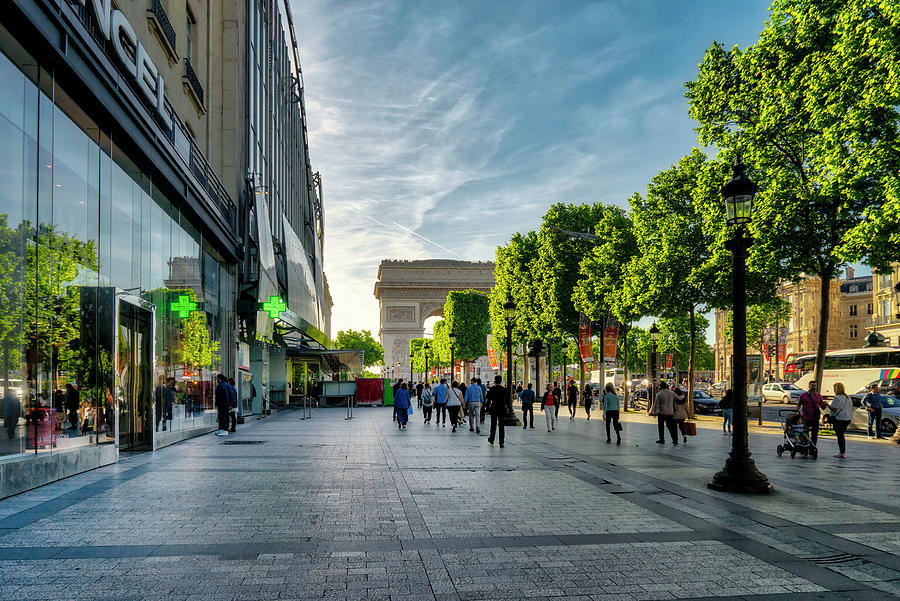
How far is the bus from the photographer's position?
37250 mm

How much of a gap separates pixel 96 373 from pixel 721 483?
10138 mm

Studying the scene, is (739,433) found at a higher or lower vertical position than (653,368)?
higher

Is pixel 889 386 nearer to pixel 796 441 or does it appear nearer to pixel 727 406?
pixel 727 406

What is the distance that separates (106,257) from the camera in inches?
527

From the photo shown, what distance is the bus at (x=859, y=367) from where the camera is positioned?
37.2 m

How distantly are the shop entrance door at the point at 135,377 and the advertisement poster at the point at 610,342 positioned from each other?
79.2 ft

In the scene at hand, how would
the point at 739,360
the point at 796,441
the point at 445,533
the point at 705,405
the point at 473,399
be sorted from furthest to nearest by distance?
1. the point at 705,405
2. the point at 473,399
3. the point at 796,441
4. the point at 739,360
5. the point at 445,533

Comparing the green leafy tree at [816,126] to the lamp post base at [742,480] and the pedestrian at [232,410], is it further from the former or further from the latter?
the pedestrian at [232,410]

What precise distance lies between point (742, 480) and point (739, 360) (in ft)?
6.62

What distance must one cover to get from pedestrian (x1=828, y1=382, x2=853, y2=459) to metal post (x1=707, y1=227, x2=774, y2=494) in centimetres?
606

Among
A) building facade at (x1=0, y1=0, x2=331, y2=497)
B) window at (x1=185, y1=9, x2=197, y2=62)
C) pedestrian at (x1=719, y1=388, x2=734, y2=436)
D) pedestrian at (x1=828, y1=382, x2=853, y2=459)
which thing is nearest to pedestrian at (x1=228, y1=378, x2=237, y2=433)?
building facade at (x1=0, y1=0, x2=331, y2=497)

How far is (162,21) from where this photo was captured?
17.7m

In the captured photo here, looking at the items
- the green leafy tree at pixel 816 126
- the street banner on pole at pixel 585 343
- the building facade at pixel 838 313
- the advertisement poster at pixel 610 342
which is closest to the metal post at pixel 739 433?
the green leafy tree at pixel 816 126

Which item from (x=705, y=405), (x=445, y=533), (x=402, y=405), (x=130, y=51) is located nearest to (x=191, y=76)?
(x=130, y=51)
